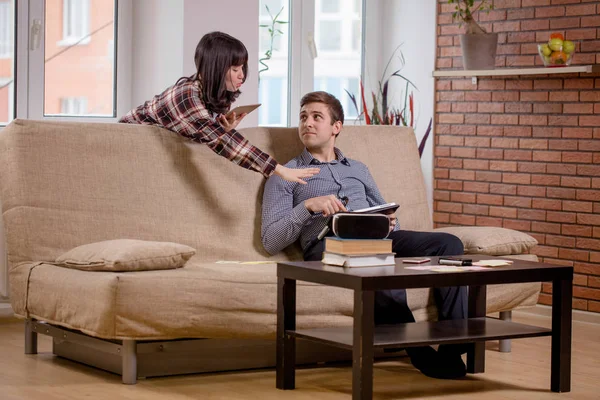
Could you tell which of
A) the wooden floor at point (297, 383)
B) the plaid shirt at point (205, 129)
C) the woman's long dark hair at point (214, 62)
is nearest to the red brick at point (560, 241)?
the wooden floor at point (297, 383)

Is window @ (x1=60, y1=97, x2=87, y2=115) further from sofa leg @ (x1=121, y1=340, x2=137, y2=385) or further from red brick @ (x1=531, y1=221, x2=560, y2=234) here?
red brick @ (x1=531, y1=221, x2=560, y2=234)

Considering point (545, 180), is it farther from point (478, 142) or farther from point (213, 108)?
point (213, 108)

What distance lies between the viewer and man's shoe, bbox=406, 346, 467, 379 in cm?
379

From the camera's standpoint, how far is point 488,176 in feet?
19.0

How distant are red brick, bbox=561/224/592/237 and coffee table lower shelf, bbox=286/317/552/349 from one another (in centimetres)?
172

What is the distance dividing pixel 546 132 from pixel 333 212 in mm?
1936

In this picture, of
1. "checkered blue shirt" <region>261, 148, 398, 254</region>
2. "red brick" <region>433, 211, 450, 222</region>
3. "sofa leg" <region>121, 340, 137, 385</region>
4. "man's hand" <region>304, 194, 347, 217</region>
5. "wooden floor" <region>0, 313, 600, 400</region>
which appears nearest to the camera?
"wooden floor" <region>0, 313, 600, 400</region>

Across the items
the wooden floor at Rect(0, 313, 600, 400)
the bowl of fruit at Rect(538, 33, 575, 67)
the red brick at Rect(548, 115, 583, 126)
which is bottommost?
the wooden floor at Rect(0, 313, 600, 400)

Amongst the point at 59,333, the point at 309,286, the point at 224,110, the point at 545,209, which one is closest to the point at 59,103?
the point at 224,110

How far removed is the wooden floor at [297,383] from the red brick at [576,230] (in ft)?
4.03

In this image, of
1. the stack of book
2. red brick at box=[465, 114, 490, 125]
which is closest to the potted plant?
red brick at box=[465, 114, 490, 125]

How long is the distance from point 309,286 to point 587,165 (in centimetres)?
214

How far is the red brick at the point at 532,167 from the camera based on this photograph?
5.51m

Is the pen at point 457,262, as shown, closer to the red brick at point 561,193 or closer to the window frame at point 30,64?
the red brick at point 561,193
